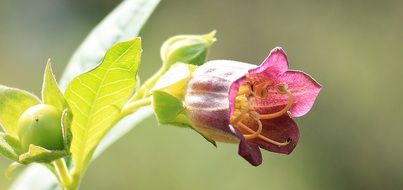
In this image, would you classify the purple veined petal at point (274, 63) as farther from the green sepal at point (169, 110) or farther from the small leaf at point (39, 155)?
the small leaf at point (39, 155)

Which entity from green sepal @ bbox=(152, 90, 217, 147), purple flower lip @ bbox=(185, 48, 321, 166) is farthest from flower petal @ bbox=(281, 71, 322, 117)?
green sepal @ bbox=(152, 90, 217, 147)

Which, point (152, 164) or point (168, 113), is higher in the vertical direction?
point (168, 113)

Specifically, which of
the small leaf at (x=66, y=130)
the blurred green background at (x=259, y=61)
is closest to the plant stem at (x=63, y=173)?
the small leaf at (x=66, y=130)

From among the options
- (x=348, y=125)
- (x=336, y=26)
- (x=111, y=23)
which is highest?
(x=111, y=23)

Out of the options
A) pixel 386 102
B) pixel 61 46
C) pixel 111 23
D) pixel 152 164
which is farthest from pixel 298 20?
pixel 111 23

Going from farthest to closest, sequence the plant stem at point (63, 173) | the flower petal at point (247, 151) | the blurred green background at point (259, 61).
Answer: the blurred green background at point (259, 61) → the plant stem at point (63, 173) → the flower petal at point (247, 151)

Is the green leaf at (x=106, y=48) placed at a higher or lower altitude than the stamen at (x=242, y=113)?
lower

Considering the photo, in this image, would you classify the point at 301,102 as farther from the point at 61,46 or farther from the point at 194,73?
the point at 61,46
